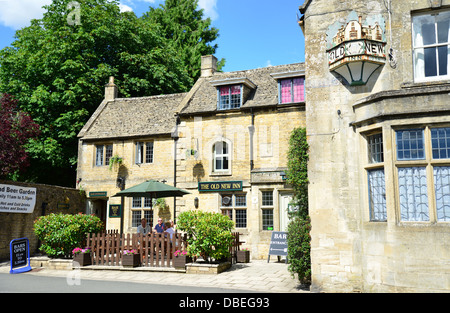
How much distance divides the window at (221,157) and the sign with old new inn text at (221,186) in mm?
853

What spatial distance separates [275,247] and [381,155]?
733 centimetres

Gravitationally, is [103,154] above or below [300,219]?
above

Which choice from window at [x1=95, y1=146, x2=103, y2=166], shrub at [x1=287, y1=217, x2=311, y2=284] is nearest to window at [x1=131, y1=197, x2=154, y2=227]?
window at [x1=95, y1=146, x2=103, y2=166]

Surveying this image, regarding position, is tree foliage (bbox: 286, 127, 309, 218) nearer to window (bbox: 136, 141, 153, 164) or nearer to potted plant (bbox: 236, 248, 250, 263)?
potted plant (bbox: 236, 248, 250, 263)

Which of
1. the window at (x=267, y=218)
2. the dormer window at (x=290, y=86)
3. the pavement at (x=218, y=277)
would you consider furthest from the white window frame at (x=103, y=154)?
the dormer window at (x=290, y=86)

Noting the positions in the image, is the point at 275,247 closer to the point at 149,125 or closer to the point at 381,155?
the point at 381,155

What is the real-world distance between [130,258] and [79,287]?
9.91ft

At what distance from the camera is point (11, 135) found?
20.6m

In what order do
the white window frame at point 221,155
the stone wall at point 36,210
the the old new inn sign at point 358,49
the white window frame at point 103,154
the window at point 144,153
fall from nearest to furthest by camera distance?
the the old new inn sign at point 358,49
the stone wall at point 36,210
the white window frame at point 221,155
the window at point 144,153
the white window frame at point 103,154

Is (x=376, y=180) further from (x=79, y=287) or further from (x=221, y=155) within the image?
(x=221, y=155)

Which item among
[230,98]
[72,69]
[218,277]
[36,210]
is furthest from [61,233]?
[72,69]

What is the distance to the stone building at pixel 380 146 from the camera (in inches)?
327

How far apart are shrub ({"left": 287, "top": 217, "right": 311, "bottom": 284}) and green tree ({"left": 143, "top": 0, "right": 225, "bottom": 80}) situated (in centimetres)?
2804

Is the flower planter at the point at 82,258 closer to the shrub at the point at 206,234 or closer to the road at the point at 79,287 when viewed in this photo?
the road at the point at 79,287
